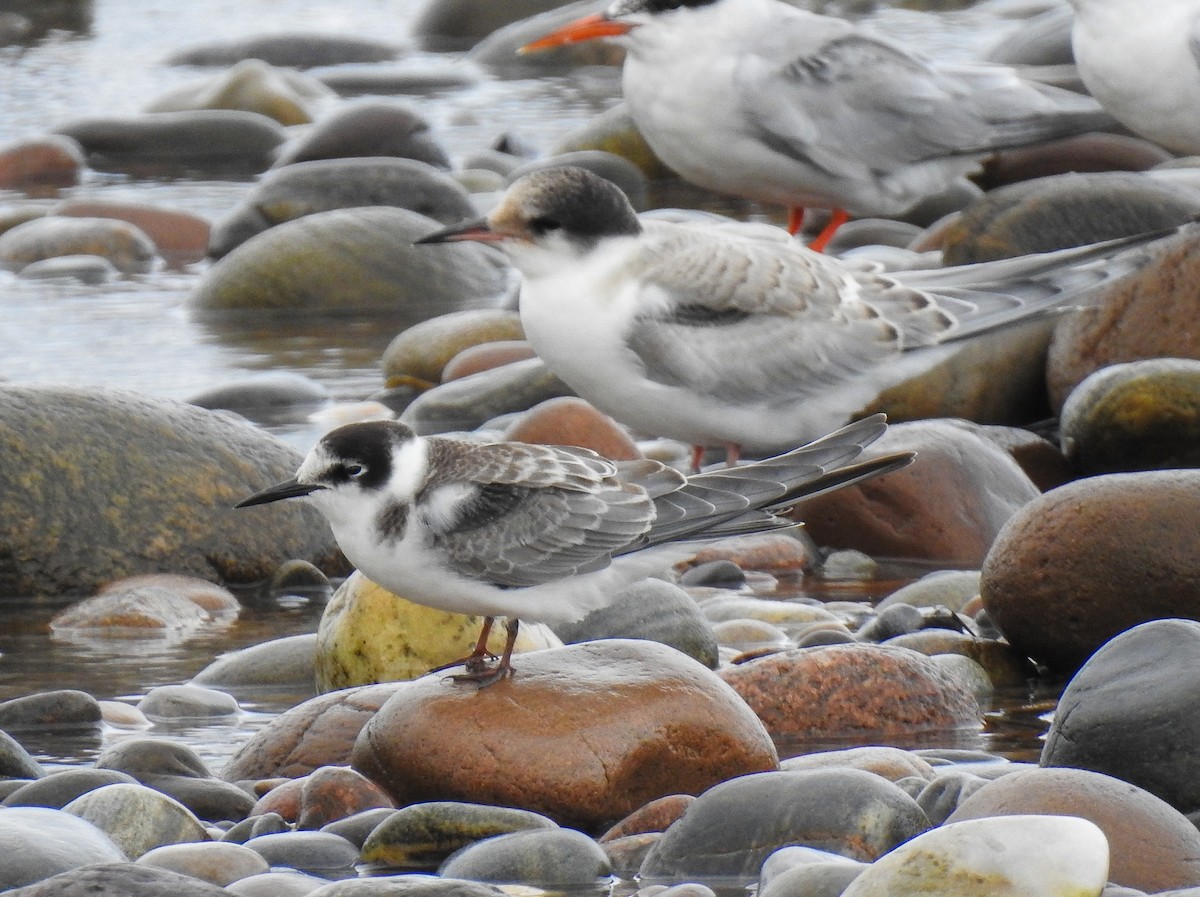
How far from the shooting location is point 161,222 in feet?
41.0

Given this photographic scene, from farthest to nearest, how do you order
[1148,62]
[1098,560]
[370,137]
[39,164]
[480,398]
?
[39,164] < [370,137] < [1148,62] < [480,398] < [1098,560]

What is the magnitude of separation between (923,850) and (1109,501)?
76.9 inches

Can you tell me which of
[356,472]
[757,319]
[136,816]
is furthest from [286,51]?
[136,816]

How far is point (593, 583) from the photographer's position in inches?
190

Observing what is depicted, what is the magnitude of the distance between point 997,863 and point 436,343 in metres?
6.19

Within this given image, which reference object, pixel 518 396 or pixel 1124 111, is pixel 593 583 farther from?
pixel 1124 111

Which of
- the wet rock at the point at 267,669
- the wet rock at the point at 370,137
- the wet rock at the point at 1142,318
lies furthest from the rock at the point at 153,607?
the wet rock at the point at 370,137

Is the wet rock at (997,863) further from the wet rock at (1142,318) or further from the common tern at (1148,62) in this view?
the common tern at (1148,62)

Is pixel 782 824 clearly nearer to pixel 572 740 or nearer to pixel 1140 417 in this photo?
pixel 572 740

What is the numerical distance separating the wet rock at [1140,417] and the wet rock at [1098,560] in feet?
5.36

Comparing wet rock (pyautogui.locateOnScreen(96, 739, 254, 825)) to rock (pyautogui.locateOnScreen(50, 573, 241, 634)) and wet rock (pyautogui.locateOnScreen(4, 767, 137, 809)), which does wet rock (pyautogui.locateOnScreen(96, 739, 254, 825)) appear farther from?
rock (pyautogui.locateOnScreen(50, 573, 241, 634))

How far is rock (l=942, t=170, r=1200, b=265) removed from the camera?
28.5 ft

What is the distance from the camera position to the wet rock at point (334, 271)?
10656mm

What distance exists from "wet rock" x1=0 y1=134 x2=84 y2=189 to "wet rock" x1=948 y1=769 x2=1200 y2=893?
39.5 feet
